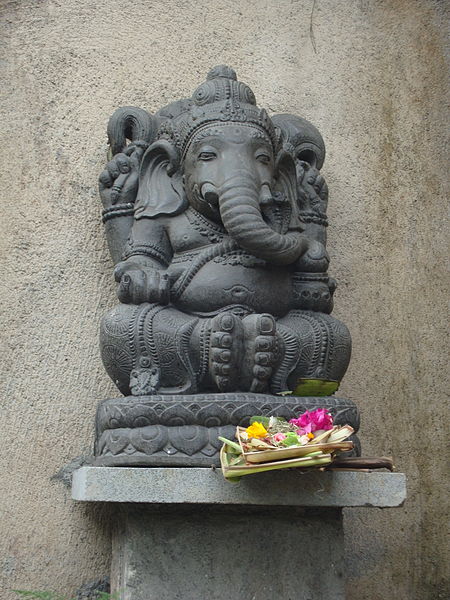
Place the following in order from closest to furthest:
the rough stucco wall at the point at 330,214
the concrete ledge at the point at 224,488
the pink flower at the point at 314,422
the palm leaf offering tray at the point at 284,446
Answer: the palm leaf offering tray at the point at 284,446, the pink flower at the point at 314,422, the concrete ledge at the point at 224,488, the rough stucco wall at the point at 330,214

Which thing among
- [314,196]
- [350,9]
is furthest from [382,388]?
[350,9]

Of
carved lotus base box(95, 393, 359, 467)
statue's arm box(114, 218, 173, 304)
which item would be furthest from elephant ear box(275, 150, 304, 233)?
carved lotus base box(95, 393, 359, 467)

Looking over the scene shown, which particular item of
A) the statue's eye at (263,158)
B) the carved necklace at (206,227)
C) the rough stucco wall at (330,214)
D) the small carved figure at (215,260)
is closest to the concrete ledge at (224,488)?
the small carved figure at (215,260)

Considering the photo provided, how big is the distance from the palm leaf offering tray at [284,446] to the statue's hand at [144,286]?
56 cm

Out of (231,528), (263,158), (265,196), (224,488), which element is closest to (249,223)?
(265,196)

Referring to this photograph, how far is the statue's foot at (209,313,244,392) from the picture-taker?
2646 millimetres

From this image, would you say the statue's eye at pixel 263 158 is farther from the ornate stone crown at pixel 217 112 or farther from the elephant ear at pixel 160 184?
the elephant ear at pixel 160 184

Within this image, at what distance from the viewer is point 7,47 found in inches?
145

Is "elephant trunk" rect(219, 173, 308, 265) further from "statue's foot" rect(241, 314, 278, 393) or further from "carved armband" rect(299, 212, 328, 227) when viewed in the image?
"carved armband" rect(299, 212, 328, 227)

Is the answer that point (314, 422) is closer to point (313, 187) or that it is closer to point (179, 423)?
point (179, 423)

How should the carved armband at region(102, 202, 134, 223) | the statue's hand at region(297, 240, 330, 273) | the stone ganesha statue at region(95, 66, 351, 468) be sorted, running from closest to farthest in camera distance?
the stone ganesha statue at region(95, 66, 351, 468)
the statue's hand at region(297, 240, 330, 273)
the carved armband at region(102, 202, 134, 223)

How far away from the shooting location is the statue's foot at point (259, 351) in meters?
2.67

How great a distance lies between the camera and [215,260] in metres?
2.87

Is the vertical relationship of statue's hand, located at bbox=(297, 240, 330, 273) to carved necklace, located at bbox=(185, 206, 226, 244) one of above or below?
below
